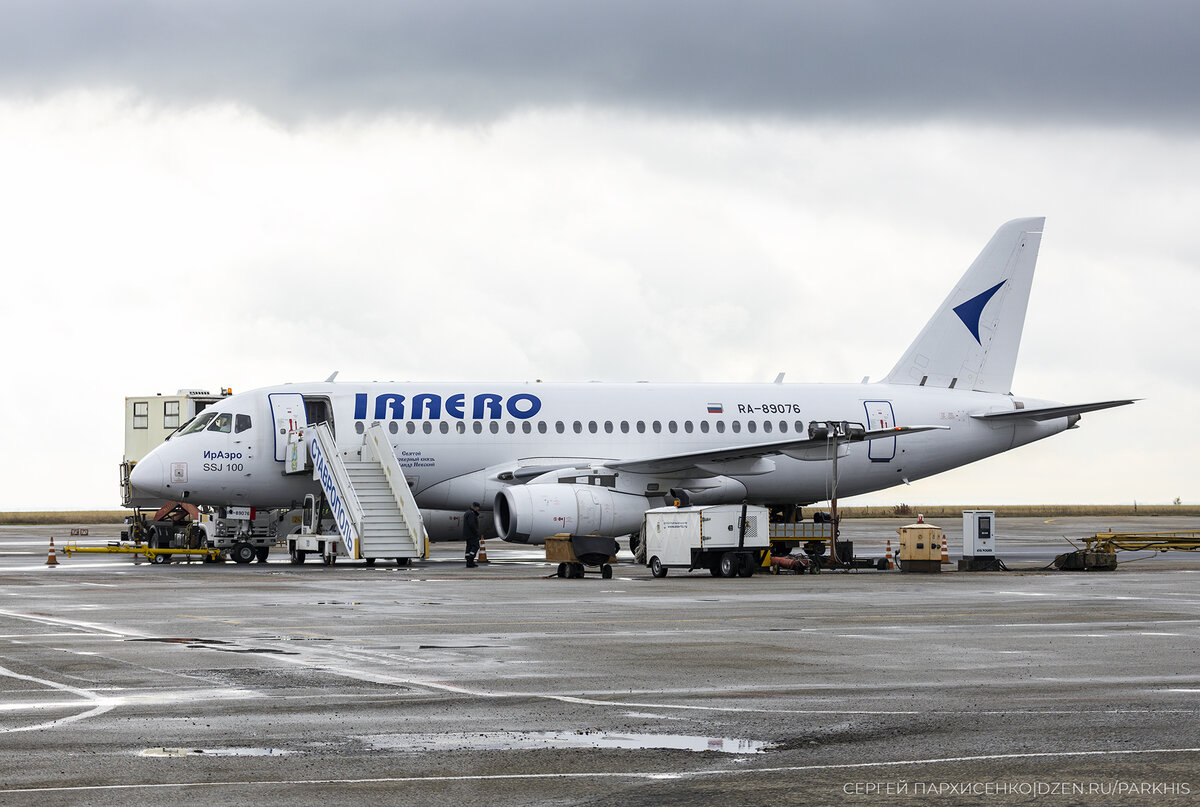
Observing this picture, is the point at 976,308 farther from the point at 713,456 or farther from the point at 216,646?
the point at 216,646

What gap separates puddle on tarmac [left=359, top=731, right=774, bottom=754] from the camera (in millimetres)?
10445

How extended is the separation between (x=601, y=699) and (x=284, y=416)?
90.8ft

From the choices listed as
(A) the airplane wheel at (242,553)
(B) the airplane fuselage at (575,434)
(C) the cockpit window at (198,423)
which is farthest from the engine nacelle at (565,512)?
Result: (C) the cockpit window at (198,423)

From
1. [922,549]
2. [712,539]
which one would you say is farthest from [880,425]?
[712,539]

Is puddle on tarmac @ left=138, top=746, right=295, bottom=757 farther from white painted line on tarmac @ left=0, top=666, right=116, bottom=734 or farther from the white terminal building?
the white terminal building

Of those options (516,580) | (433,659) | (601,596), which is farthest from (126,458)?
(433,659)

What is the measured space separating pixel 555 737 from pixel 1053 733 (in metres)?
3.77

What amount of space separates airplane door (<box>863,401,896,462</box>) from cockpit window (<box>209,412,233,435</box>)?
60.7 ft

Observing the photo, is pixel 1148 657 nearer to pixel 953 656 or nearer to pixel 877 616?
pixel 953 656

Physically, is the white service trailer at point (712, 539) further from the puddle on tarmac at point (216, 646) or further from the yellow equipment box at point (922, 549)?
the puddle on tarmac at point (216, 646)

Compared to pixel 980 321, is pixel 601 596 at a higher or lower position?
lower

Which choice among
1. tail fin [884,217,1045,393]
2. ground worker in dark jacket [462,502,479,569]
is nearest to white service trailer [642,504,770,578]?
ground worker in dark jacket [462,502,479,569]

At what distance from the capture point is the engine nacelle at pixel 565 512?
34.9 metres

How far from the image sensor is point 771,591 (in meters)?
27.5
